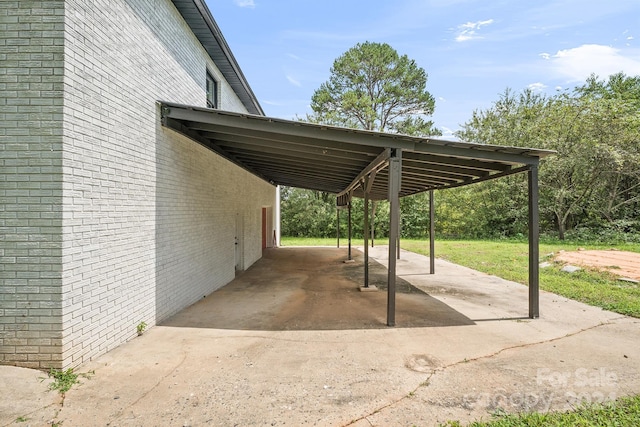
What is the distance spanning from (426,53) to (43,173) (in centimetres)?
2558

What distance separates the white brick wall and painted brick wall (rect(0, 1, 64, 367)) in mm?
40

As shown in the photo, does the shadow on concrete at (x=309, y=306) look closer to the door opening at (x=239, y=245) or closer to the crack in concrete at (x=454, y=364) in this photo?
the door opening at (x=239, y=245)

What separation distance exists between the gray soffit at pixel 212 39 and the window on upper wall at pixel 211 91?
35 centimetres

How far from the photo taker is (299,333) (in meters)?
4.59

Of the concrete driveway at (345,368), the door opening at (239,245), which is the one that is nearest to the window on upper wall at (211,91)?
the door opening at (239,245)

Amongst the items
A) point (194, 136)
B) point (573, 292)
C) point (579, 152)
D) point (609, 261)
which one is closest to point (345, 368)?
point (194, 136)

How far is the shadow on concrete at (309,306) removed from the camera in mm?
5027

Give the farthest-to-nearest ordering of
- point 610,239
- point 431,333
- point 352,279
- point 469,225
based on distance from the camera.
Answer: point 469,225, point 610,239, point 352,279, point 431,333

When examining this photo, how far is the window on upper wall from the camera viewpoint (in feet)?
26.4

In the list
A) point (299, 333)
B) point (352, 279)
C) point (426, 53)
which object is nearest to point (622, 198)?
point (426, 53)

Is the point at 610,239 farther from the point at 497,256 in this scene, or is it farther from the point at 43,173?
the point at 43,173

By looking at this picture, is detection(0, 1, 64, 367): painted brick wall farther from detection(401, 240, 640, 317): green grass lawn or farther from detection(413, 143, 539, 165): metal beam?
detection(401, 240, 640, 317): green grass lawn

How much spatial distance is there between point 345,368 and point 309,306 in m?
2.59

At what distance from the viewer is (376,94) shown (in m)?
24.6
